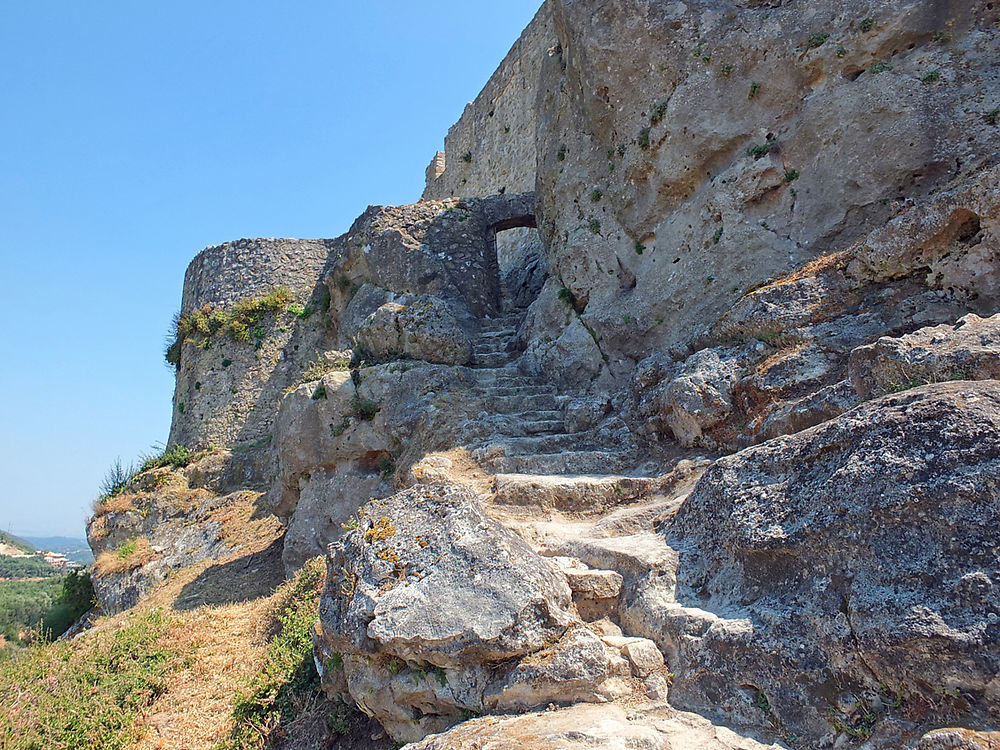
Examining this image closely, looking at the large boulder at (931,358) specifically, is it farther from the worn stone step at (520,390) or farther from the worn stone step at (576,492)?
the worn stone step at (520,390)

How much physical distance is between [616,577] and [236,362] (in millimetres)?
13438

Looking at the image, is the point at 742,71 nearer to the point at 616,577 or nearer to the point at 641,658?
the point at 616,577

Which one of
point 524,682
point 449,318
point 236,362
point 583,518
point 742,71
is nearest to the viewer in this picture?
point 524,682

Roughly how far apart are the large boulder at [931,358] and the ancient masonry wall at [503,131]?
1195cm

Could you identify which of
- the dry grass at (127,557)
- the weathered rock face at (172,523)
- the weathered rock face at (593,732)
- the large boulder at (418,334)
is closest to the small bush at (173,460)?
the weathered rock face at (172,523)

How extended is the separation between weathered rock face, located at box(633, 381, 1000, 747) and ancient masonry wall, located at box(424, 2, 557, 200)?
12.8m

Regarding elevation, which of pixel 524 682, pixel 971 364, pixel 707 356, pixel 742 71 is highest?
pixel 742 71

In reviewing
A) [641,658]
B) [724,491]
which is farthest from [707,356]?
[641,658]

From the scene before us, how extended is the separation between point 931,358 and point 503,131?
50.0 feet

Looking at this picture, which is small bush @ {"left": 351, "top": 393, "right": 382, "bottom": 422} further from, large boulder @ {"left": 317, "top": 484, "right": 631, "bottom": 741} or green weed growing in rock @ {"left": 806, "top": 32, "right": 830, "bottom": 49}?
green weed growing in rock @ {"left": 806, "top": 32, "right": 830, "bottom": 49}

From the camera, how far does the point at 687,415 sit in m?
5.55

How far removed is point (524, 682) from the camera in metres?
3.28

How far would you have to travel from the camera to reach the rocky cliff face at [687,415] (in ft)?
9.15

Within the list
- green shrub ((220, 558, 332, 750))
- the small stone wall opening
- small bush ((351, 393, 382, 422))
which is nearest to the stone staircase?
small bush ((351, 393, 382, 422))
